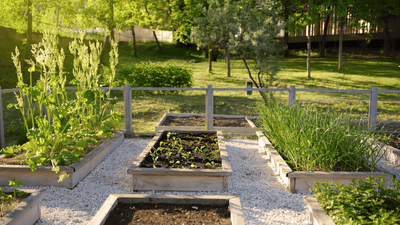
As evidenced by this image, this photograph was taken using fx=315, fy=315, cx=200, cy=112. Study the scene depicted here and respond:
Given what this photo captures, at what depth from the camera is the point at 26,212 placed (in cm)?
319

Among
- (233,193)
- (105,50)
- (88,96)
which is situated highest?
(105,50)

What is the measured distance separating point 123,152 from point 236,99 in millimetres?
6897

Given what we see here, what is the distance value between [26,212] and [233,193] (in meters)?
2.49

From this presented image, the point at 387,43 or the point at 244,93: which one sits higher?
the point at 387,43

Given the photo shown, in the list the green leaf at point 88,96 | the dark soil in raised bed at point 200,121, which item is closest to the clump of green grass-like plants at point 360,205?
the green leaf at point 88,96

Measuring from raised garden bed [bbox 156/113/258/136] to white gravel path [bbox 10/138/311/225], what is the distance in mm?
1787

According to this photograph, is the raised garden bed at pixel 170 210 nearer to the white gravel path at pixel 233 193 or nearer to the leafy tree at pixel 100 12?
the white gravel path at pixel 233 193

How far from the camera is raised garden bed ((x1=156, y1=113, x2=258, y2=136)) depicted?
7.72 metres

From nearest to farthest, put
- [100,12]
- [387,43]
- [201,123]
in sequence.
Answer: [201,123] → [100,12] → [387,43]

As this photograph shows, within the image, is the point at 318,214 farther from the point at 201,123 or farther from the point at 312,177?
the point at 201,123

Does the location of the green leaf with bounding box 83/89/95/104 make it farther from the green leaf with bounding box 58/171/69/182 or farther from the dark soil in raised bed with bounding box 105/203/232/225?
the dark soil in raised bed with bounding box 105/203/232/225

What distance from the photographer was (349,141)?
4.62 meters

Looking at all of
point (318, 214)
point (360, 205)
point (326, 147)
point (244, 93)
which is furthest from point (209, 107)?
point (244, 93)

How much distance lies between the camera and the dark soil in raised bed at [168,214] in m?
3.01
